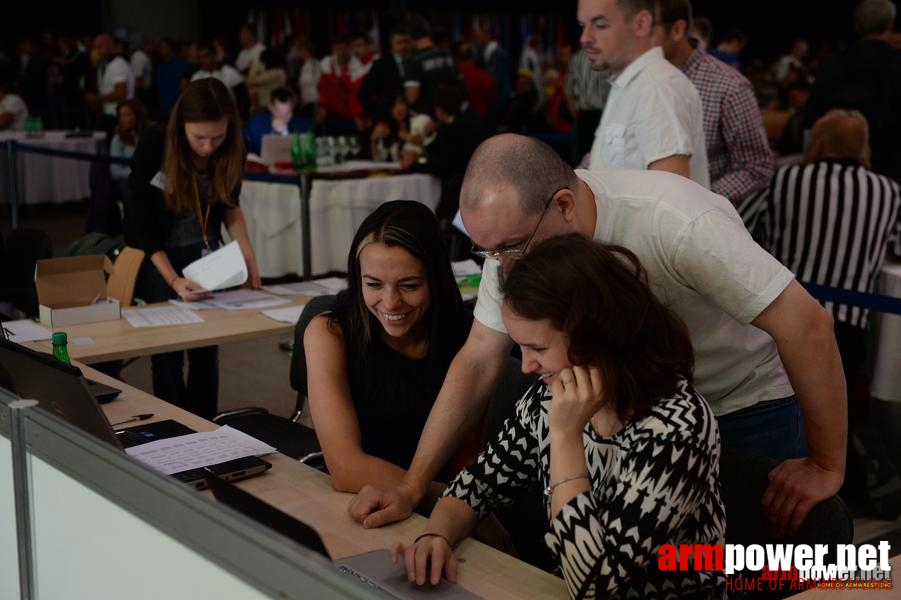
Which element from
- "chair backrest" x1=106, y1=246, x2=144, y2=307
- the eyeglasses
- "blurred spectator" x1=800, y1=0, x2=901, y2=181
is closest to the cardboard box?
"chair backrest" x1=106, y1=246, x2=144, y2=307

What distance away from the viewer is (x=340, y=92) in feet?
34.9

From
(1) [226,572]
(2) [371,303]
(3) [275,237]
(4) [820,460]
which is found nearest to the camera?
(1) [226,572]

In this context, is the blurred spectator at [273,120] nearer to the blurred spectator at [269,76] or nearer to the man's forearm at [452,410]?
the blurred spectator at [269,76]

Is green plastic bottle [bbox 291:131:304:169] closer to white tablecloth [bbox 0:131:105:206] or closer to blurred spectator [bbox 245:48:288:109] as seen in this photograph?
white tablecloth [bbox 0:131:105:206]

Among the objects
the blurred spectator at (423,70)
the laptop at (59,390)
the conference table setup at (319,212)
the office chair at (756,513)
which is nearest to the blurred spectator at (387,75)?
the blurred spectator at (423,70)

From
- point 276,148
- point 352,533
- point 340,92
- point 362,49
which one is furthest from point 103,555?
point 340,92

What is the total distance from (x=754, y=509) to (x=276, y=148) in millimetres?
5561

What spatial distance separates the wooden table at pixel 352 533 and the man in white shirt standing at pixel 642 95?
4.64 feet

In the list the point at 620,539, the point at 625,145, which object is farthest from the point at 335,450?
the point at 625,145

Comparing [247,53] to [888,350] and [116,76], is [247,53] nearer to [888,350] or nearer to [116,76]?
[116,76]

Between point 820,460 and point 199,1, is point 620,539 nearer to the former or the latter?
point 820,460

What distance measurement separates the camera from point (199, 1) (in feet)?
55.5

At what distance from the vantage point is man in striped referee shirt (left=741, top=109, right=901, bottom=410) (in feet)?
12.5

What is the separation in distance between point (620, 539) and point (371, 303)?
89 centimetres
